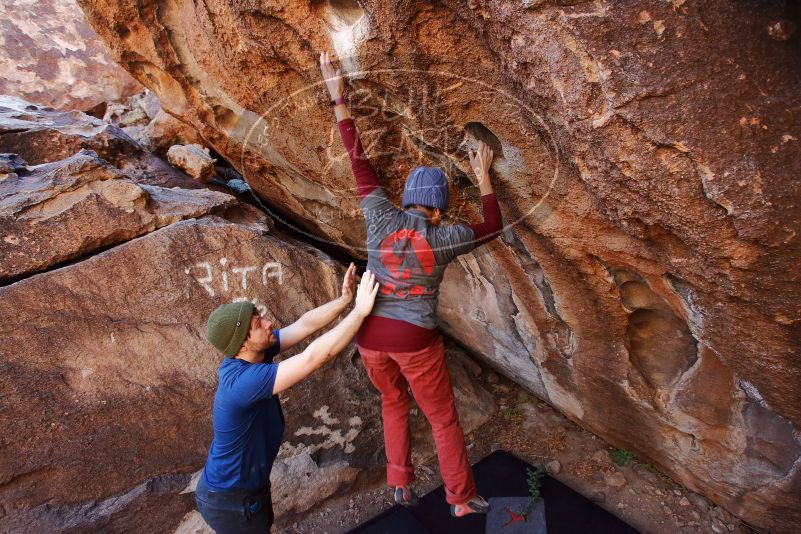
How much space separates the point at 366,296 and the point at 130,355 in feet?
5.27

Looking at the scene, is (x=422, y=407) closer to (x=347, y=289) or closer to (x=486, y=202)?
(x=347, y=289)

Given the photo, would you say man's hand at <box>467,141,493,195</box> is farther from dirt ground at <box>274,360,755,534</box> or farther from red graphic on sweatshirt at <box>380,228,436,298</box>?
dirt ground at <box>274,360,755,534</box>

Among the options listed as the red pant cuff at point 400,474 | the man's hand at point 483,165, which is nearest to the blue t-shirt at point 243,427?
the red pant cuff at point 400,474

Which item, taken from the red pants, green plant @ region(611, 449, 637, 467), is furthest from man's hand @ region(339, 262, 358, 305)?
green plant @ region(611, 449, 637, 467)

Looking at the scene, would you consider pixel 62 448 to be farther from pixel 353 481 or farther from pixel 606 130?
pixel 606 130

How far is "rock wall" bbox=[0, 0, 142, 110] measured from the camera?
818 cm

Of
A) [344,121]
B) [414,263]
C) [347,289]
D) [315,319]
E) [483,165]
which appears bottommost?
[315,319]

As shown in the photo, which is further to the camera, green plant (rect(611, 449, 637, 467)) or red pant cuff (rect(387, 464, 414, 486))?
green plant (rect(611, 449, 637, 467))

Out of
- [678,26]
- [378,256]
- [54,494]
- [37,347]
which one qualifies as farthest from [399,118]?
[54,494]

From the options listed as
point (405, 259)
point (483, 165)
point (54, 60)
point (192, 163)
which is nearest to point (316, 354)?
point (405, 259)

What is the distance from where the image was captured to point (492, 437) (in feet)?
12.1

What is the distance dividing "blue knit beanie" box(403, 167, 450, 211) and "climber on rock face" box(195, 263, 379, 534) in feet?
1.28

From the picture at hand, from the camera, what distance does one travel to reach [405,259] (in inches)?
85.4

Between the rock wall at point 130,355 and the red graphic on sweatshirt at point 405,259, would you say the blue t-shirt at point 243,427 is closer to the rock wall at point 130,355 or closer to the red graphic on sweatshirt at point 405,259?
the red graphic on sweatshirt at point 405,259
